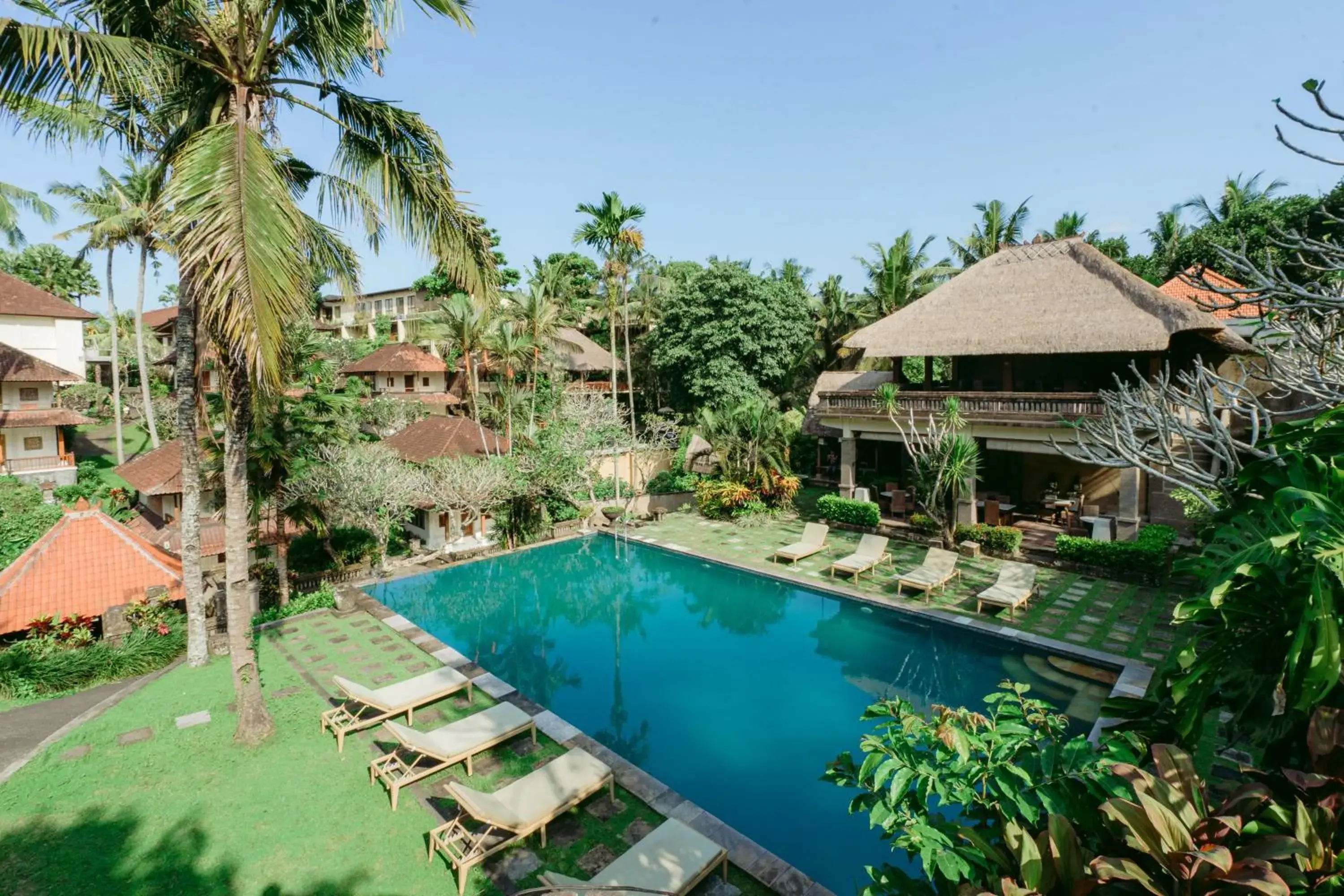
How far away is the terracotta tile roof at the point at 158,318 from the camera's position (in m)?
39.5

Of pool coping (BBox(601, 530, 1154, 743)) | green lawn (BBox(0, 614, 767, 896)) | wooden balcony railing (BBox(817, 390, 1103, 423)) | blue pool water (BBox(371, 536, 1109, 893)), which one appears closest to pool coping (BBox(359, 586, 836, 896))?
green lawn (BBox(0, 614, 767, 896))

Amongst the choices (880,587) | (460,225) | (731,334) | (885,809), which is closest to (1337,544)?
(885,809)

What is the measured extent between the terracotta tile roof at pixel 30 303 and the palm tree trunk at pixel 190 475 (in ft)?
73.9

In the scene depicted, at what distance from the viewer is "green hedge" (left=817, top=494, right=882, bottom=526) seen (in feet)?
60.0

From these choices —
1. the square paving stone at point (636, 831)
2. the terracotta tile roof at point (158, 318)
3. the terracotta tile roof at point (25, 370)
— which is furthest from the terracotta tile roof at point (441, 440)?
the terracotta tile roof at point (158, 318)

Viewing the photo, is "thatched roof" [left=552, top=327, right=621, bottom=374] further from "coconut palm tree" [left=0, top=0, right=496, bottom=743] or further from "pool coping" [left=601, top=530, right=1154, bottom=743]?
"coconut palm tree" [left=0, top=0, right=496, bottom=743]

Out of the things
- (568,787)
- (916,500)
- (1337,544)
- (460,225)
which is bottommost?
(568,787)

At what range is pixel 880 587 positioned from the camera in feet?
46.6

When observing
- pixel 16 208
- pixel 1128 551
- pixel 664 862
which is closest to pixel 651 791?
pixel 664 862

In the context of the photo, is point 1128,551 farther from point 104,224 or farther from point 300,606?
point 104,224

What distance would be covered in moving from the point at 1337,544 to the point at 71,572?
592 inches

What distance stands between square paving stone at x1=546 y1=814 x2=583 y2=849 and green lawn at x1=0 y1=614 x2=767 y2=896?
2 cm

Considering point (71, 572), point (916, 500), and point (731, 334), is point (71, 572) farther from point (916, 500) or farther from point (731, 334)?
point (731, 334)

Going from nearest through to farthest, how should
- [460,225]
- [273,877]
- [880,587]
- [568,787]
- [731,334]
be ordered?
1. [273,877]
2. [568,787]
3. [460,225]
4. [880,587]
5. [731,334]
